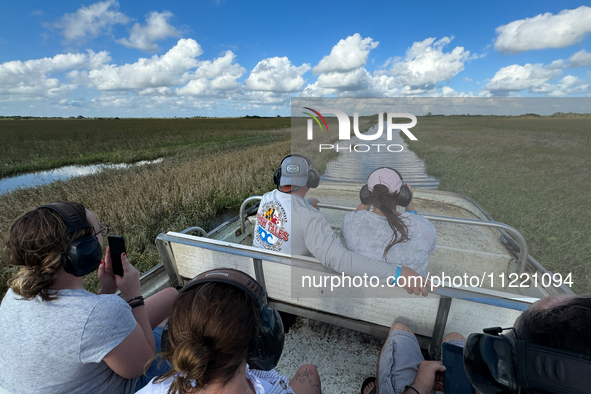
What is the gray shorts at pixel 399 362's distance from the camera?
1.26 metres

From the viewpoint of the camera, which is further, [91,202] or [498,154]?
[91,202]

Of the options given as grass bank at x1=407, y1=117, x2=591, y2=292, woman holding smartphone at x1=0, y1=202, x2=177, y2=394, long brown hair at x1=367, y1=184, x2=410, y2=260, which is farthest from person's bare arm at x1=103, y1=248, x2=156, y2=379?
grass bank at x1=407, y1=117, x2=591, y2=292

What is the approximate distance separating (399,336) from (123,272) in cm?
155

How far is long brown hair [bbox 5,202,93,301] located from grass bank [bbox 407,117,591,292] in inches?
72.8

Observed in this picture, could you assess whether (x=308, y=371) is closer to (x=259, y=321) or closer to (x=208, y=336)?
(x=259, y=321)

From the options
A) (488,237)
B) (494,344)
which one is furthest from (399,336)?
(488,237)

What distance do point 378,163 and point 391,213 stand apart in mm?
483

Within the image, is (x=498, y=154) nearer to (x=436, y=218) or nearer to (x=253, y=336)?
(x=436, y=218)

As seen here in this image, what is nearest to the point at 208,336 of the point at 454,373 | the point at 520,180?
the point at 454,373

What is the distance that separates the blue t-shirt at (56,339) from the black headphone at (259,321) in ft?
1.29

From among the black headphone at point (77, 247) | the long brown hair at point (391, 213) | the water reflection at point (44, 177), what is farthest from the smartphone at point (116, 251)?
the water reflection at point (44, 177)

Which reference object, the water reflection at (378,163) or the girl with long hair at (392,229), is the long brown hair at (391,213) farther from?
the water reflection at (378,163)

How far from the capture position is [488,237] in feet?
10.5

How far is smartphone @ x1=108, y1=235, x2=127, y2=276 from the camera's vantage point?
149 centimetres
